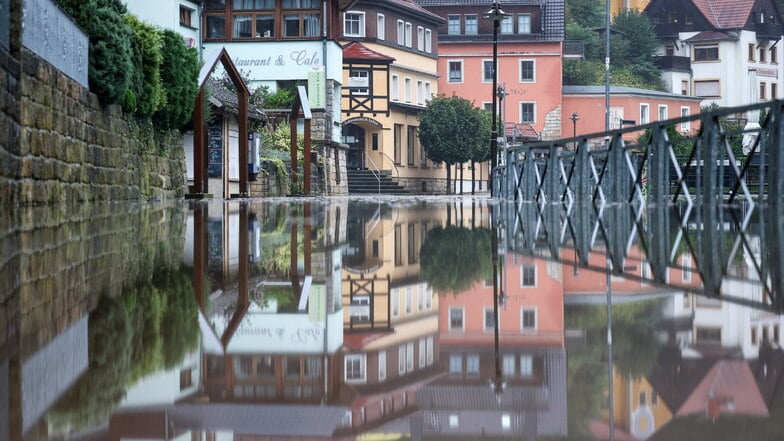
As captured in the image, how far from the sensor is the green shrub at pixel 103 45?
19000 mm

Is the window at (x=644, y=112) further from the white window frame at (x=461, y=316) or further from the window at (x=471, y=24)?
the white window frame at (x=461, y=316)

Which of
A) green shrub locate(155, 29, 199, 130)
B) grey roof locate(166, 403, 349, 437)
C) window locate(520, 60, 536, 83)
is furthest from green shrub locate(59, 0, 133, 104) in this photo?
window locate(520, 60, 536, 83)

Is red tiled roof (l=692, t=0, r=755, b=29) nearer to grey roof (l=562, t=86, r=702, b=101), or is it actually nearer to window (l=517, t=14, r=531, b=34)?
grey roof (l=562, t=86, r=702, b=101)

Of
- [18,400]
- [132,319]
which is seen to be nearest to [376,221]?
[132,319]

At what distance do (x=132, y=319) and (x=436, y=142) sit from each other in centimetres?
7298

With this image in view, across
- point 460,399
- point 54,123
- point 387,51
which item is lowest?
point 460,399

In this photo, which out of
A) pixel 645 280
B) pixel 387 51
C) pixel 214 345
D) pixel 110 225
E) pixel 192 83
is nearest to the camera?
pixel 214 345

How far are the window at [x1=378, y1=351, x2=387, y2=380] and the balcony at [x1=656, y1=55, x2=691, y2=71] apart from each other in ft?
355

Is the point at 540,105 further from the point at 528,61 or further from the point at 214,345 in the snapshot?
the point at 214,345

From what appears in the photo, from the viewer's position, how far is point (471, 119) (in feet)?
254

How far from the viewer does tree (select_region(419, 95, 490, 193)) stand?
76938 millimetres

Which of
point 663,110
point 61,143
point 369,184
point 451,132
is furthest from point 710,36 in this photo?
point 61,143

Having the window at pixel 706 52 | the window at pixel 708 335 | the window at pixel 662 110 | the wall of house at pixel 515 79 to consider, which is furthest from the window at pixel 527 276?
the window at pixel 706 52

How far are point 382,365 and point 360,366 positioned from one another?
54 millimetres
